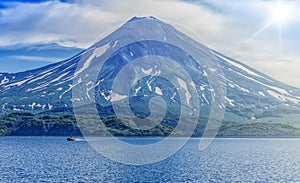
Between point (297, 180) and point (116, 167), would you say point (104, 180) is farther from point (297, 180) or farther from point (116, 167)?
point (297, 180)

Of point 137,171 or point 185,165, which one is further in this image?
point 185,165

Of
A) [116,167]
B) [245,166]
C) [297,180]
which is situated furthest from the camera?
[245,166]

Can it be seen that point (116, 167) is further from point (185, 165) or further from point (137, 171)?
point (185, 165)

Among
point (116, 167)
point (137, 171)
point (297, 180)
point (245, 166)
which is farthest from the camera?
point (245, 166)

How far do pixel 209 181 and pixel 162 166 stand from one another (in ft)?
58.3

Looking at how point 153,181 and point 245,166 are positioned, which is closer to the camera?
point 153,181

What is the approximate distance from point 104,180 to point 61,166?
18.0m

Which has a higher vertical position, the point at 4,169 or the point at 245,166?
the point at 245,166

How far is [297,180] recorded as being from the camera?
60969 mm

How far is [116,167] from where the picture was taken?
7238 cm

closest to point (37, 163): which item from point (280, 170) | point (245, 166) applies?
point (245, 166)

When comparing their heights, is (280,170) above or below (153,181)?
above

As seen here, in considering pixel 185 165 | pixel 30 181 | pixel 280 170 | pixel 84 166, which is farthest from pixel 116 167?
pixel 280 170

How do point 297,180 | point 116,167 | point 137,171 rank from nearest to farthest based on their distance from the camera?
point 297,180
point 137,171
point 116,167
